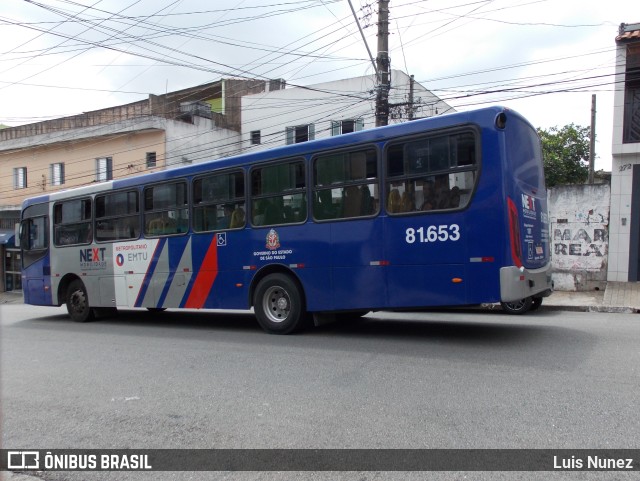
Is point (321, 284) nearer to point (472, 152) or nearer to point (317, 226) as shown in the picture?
point (317, 226)

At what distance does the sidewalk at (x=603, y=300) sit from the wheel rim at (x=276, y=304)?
6.82 m

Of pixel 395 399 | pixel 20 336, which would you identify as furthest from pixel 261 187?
pixel 20 336

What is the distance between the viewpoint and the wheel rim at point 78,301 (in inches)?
460

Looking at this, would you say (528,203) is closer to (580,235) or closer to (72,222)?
(580,235)


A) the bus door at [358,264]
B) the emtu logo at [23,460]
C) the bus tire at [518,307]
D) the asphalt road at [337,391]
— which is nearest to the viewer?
Answer: the emtu logo at [23,460]

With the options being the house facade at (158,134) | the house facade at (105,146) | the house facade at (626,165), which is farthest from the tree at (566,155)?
the house facade at (105,146)

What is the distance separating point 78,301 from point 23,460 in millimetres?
8475

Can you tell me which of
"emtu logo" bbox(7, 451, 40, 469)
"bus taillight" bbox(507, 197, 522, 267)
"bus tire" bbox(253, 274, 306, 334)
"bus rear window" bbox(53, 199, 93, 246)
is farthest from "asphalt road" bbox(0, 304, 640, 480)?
"bus rear window" bbox(53, 199, 93, 246)

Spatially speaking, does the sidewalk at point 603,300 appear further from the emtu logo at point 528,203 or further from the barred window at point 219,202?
the barred window at point 219,202

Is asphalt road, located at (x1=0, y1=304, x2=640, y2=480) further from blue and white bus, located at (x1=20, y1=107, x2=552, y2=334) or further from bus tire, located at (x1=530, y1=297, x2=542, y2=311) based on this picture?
bus tire, located at (x1=530, y1=297, x2=542, y2=311)

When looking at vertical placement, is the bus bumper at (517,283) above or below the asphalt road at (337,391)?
above

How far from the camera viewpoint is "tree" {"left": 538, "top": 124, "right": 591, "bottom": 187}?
87.3 feet

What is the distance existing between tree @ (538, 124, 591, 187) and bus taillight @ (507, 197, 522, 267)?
22.0 metres

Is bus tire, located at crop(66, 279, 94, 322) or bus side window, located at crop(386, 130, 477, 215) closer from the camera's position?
bus side window, located at crop(386, 130, 477, 215)
